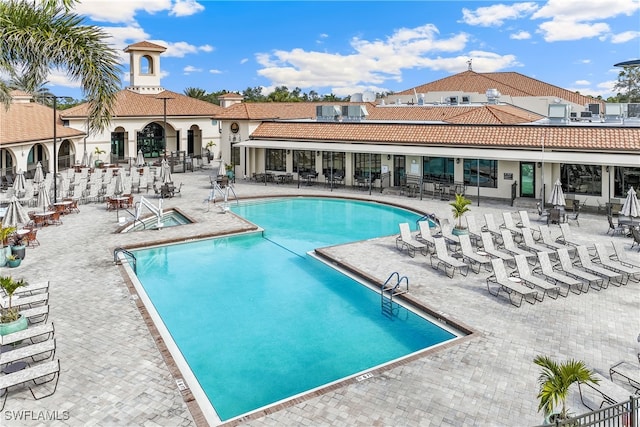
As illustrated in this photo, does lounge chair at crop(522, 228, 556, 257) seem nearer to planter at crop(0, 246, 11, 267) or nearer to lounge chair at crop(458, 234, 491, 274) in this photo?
lounge chair at crop(458, 234, 491, 274)

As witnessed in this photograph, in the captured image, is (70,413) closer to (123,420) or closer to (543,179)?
(123,420)

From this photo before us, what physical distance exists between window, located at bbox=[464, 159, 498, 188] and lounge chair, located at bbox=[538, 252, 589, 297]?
48.4ft

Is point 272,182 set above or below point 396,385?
above

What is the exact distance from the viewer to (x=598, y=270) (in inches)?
589

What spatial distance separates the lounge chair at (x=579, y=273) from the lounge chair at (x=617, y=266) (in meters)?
0.64

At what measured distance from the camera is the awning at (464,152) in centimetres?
2489

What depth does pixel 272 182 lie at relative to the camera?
37.9 metres

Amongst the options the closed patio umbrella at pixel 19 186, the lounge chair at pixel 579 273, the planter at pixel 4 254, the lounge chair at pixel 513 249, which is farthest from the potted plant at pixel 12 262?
the lounge chair at pixel 579 273

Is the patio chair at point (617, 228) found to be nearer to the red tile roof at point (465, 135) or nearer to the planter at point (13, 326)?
the red tile roof at point (465, 135)

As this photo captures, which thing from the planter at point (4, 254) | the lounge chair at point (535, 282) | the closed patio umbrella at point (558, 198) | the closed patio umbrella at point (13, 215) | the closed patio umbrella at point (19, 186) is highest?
the closed patio umbrella at point (19, 186)

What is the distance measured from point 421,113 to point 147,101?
97.5 feet

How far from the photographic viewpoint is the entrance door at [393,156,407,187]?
110ft

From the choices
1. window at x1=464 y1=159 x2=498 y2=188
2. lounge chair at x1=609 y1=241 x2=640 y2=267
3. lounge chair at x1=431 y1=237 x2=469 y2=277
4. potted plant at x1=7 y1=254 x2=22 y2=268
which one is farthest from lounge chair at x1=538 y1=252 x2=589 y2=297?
potted plant at x1=7 y1=254 x2=22 y2=268

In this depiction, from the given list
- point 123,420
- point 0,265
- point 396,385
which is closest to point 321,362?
point 396,385
